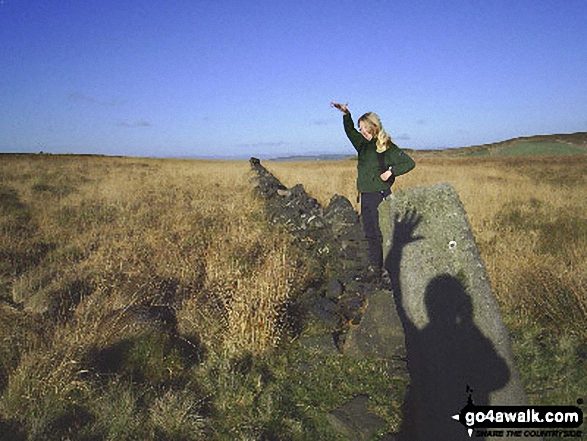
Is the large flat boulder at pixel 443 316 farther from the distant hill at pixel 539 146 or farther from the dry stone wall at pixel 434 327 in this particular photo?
the distant hill at pixel 539 146

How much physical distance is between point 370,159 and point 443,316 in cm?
260

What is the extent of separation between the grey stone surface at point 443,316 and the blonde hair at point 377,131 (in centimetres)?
145

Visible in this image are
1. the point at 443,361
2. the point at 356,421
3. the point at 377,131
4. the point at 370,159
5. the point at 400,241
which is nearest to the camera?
the point at 443,361

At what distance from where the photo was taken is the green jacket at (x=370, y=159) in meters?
4.75

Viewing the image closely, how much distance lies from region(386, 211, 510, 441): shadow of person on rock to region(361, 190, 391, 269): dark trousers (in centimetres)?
184

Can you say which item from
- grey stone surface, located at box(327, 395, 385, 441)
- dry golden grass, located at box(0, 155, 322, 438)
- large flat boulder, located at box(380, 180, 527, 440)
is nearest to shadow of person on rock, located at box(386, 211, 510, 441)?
large flat boulder, located at box(380, 180, 527, 440)

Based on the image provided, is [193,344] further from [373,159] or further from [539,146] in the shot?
[539,146]

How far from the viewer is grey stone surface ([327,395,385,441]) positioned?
3.01 meters

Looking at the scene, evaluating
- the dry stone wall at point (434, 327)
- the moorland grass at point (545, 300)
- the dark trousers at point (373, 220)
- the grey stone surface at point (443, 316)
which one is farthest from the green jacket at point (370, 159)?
the moorland grass at point (545, 300)

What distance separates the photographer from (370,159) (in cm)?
494

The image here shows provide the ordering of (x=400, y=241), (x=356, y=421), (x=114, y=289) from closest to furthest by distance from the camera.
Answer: (x=356, y=421) < (x=400, y=241) < (x=114, y=289)

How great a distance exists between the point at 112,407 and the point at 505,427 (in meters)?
2.85

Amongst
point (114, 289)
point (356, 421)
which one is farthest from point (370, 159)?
point (114, 289)

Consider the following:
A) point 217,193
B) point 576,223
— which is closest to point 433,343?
point 576,223
